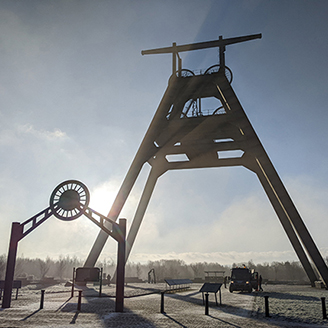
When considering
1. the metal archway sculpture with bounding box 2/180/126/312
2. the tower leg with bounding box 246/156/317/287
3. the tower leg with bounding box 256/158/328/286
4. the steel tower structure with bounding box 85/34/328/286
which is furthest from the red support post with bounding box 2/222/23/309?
the tower leg with bounding box 246/156/317/287

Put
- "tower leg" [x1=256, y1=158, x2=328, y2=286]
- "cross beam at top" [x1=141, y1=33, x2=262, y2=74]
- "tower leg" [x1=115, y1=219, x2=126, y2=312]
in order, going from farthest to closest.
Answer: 1. "cross beam at top" [x1=141, y1=33, x2=262, y2=74]
2. "tower leg" [x1=256, y1=158, x2=328, y2=286]
3. "tower leg" [x1=115, y1=219, x2=126, y2=312]

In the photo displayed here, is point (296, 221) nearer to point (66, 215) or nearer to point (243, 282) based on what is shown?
point (243, 282)

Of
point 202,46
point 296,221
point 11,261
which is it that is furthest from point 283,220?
point 11,261

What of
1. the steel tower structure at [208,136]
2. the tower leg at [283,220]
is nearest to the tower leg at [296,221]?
the steel tower structure at [208,136]

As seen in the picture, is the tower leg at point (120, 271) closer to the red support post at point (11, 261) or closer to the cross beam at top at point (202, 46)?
the red support post at point (11, 261)

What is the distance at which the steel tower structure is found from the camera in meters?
28.6

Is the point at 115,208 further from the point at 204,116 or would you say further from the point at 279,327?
the point at 279,327

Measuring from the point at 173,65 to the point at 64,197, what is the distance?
21349mm

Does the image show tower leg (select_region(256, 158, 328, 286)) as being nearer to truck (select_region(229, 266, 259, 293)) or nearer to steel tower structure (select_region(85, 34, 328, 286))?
steel tower structure (select_region(85, 34, 328, 286))

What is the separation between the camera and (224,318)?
11.1 m

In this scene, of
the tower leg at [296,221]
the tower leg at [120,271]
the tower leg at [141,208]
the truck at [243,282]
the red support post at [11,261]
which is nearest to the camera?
the tower leg at [120,271]

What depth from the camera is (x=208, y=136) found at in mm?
31547

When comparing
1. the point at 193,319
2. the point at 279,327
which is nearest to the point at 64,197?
the point at 193,319

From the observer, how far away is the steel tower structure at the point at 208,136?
93.8 feet
